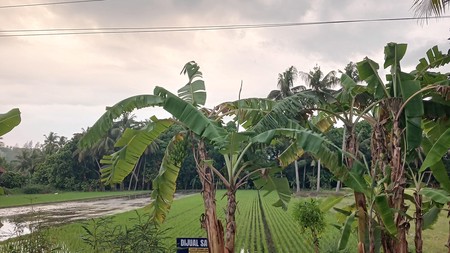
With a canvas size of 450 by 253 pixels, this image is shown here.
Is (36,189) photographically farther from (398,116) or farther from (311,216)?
(398,116)

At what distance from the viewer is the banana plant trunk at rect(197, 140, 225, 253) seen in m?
4.05

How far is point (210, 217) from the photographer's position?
4.11m

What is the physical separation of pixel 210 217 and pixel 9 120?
7.72 ft

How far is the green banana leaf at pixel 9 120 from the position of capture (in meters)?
3.68

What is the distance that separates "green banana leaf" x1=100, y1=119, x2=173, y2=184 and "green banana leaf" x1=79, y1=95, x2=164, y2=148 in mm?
252

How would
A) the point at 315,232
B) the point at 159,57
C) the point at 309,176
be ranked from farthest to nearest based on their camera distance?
the point at 309,176
the point at 159,57
the point at 315,232

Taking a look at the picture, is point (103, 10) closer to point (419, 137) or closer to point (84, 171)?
point (419, 137)

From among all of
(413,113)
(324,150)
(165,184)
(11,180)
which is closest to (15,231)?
(165,184)

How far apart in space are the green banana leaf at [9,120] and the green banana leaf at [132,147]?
1143 mm

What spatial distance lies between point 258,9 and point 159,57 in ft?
7.72

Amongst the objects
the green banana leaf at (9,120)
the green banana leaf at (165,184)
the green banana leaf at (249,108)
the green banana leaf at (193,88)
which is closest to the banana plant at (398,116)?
the green banana leaf at (249,108)

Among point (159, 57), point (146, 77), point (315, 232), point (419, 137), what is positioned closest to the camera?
point (419, 137)

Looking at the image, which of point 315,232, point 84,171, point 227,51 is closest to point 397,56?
point 315,232

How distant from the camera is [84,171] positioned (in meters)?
32.8
